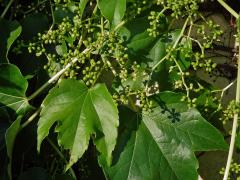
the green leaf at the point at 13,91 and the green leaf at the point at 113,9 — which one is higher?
the green leaf at the point at 113,9

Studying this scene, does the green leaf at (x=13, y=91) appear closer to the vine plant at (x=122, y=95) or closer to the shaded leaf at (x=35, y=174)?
the vine plant at (x=122, y=95)

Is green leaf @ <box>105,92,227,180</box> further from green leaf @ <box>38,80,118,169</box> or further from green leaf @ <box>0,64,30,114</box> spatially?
green leaf @ <box>0,64,30,114</box>

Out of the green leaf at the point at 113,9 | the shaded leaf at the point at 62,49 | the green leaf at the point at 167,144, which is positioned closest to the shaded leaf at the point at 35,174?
the green leaf at the point at 167,144

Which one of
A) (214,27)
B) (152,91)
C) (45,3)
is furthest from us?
(45,3)

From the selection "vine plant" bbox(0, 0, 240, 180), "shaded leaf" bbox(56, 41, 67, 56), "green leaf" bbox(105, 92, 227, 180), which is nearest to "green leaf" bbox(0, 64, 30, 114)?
"vine plant" bbox(0, 0, 240, 180)

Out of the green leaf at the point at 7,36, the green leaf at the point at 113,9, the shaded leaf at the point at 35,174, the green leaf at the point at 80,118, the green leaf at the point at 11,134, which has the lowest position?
the shaded leaf at the point at 35,174

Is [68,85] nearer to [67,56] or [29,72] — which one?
[67,56]

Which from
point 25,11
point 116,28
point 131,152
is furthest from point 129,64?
point 25,11
